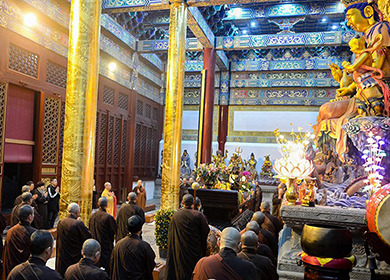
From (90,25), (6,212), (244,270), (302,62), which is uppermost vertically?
(302,62)

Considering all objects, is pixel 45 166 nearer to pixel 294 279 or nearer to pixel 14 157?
pixel 14 157

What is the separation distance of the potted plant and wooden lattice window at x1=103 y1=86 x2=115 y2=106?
708cm

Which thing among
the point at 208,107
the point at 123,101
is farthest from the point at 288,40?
the point at 123,101

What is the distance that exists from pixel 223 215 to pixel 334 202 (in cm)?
387

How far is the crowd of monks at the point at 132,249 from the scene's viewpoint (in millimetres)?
2602

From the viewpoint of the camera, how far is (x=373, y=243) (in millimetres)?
3141

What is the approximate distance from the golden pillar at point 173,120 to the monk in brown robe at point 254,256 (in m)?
5.25

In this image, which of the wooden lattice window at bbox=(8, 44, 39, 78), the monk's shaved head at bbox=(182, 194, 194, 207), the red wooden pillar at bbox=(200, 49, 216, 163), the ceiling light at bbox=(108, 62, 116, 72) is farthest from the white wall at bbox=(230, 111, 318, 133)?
the monk's shaved head at bbox=(182, 194, 194, 207)

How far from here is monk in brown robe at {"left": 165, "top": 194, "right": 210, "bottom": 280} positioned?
16.6ft

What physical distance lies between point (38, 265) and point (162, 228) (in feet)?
13.4

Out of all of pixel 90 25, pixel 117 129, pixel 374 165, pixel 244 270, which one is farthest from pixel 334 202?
pixel 117 129

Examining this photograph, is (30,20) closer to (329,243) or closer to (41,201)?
(41,201)

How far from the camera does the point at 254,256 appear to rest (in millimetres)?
3104

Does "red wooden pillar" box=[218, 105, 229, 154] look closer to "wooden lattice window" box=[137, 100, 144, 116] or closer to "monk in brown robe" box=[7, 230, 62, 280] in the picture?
"wooden lattice window" box=[137, 100, 144, 116]
